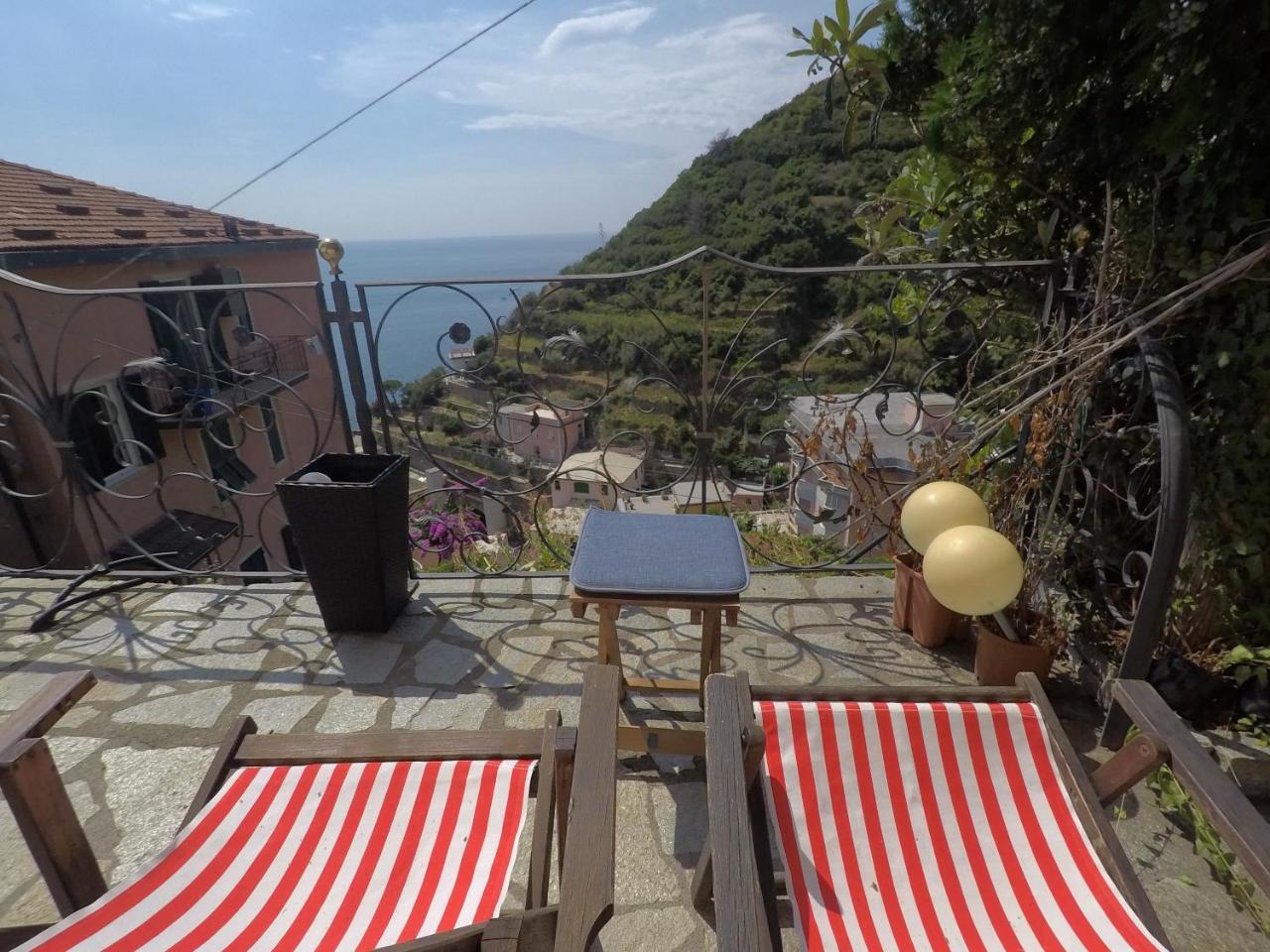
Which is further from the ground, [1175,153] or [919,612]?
[1175,153]

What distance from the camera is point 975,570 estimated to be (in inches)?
63.3

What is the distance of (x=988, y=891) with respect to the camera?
116 cm

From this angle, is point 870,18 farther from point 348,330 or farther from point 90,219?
point 90,219

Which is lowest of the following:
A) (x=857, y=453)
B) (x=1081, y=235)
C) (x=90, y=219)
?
(x=857, y=453)

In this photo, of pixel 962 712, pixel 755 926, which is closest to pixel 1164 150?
pixel 962 712

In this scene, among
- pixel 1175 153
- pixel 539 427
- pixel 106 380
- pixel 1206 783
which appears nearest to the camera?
pixel 1206 783

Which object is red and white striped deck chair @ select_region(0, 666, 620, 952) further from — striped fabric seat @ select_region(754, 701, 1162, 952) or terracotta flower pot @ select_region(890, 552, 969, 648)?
terracotta flower pot @ select_region(890, 552, 969, 648)

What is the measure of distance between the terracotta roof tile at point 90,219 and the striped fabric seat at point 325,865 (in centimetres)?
978

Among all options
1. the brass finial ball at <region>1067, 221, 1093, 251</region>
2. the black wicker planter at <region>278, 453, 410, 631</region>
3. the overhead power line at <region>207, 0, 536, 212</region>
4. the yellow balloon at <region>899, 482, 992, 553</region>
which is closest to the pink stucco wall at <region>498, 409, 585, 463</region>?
the black wicker planter at <region>278, 453, 410, 631</region>

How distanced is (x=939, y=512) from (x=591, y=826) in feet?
4.62

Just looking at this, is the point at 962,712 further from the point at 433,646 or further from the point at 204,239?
the point at 204,239

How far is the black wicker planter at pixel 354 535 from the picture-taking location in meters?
2.16

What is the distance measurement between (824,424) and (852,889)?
1656 mm

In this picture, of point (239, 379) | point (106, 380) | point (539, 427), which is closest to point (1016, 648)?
point (539, 427)
